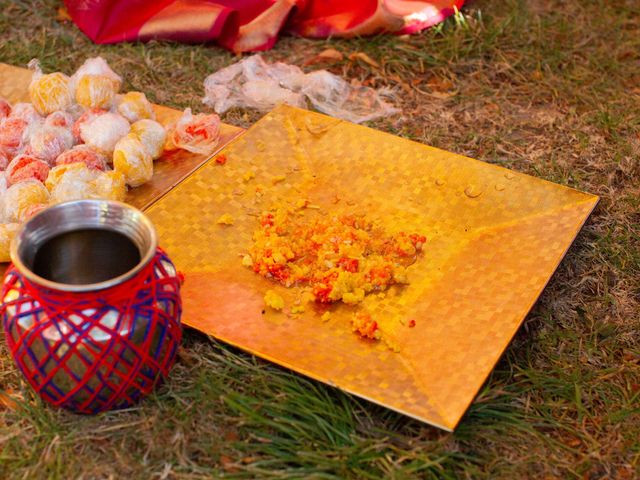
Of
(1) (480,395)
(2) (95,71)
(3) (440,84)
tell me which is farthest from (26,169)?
(3) (440,84)

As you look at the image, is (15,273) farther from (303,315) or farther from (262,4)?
(262,4)

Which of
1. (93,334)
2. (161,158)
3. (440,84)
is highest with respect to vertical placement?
(93,334)

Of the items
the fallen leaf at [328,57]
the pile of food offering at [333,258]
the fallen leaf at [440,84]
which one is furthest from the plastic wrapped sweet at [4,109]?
the fallen leaf at [440,84]

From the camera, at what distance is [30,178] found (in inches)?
72.9

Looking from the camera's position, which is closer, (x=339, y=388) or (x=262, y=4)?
(x=339, y=388)

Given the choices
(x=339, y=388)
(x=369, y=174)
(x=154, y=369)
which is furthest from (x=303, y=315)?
(x=369, y=174)

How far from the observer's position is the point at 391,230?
1884 millimetres

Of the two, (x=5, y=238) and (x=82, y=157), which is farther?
(x=82, y=157)

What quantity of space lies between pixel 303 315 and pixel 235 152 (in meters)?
0.60

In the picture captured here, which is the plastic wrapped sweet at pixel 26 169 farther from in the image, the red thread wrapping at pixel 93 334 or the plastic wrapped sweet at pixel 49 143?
the red thread wrapping at pixel 93 334

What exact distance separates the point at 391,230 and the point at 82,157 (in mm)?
756

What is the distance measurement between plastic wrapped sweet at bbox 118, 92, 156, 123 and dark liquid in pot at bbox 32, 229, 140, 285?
71 cm

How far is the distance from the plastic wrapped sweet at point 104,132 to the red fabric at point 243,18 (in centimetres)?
81

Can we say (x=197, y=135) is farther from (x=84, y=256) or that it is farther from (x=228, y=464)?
(x=228, y=464)
